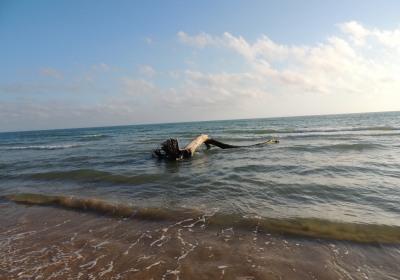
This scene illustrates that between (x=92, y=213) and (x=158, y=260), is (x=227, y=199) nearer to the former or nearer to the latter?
(x=158, y=260)

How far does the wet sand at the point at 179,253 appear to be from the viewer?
238 centimetres

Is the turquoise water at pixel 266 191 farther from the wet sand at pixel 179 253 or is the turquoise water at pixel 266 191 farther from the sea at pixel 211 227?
the wet sand at pixel 179 253

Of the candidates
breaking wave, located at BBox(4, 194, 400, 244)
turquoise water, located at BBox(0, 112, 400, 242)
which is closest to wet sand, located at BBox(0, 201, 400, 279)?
breaking wave, located at BBox(4, 194, 400, 244)

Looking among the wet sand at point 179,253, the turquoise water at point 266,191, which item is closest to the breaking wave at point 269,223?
the turquoise water at point 266,191

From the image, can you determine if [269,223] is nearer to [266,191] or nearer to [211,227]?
[211,227]

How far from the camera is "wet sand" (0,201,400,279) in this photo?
7.80 ft

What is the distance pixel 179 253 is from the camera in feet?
9.09

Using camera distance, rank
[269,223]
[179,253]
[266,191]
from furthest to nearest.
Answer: [266,191] < [269,223] < [179,253]

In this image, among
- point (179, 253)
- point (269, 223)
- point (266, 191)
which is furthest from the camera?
point (266, 191)

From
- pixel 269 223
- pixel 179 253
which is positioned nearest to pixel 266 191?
pixel 269 223

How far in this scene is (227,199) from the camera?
4688 mm

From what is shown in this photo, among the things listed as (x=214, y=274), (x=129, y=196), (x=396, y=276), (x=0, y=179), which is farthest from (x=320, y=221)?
(x=0, y=179)

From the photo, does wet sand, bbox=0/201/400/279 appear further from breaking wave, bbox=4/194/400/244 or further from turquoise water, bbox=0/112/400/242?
turquoise water, bbox=0/112/400/242

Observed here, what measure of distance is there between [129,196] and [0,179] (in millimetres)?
6743
